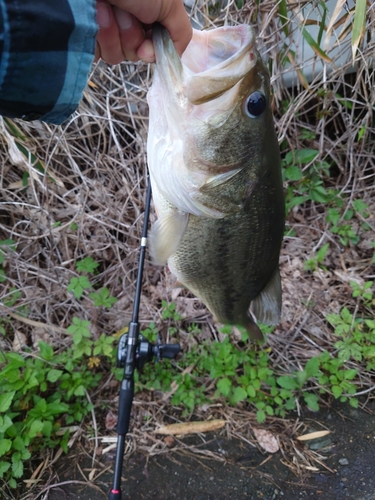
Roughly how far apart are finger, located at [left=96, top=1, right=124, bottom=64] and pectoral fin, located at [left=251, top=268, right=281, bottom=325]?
4.05 feet

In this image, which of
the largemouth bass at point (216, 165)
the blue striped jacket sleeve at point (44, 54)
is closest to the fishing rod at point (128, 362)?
the largemouth bass at point (216, 165)

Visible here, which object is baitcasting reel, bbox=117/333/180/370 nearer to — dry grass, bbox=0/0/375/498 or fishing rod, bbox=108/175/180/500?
fishing rod, bbox=108/175/180/500

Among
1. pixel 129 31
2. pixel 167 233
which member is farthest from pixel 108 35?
pixel 167 233

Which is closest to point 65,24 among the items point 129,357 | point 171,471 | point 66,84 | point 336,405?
point 66,84

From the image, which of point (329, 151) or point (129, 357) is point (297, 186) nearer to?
point (329, 151)

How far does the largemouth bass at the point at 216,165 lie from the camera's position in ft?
3.69

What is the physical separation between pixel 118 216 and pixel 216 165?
178 cm

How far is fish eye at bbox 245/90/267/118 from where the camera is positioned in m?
1.21

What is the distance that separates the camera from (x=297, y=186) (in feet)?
9.73

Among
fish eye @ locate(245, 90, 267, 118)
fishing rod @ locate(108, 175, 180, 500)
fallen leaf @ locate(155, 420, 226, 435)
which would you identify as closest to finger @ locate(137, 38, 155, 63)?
fish eye @ locate(245, 90, 267, 118)

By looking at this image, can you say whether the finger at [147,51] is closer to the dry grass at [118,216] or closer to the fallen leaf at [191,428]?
the dry grass at [118,216]

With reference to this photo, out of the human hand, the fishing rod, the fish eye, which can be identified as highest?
the human hand

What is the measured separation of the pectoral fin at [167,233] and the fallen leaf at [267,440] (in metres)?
1.67

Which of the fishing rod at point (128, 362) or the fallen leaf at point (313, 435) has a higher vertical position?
the fishing rod at point (128, 362)
